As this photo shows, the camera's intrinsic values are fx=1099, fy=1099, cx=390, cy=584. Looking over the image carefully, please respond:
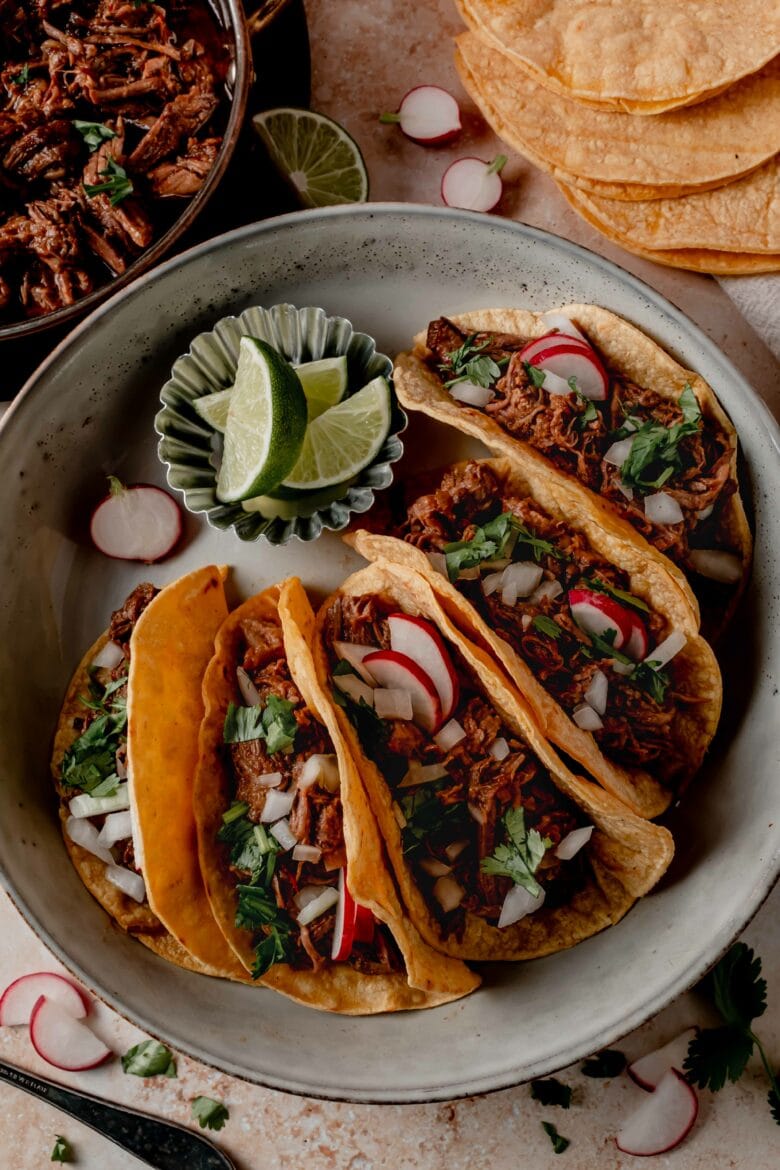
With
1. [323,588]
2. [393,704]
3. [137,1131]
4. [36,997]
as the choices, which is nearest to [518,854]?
[393,704]

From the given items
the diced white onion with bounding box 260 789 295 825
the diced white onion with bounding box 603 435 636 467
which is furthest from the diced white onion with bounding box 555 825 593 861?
the diced white onion with bounding box 603 435 636 467

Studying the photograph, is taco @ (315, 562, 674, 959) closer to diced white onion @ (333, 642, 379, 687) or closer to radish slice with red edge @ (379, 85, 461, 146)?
diced white onion @ (333, 642, 379, 687)

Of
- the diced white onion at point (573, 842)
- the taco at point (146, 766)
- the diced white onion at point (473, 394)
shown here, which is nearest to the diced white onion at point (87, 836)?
the taco at point (146, 766)

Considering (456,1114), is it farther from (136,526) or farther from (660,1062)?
(136,526)

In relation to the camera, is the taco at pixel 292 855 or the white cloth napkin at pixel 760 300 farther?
the white cloth napkin at pixel 760 300

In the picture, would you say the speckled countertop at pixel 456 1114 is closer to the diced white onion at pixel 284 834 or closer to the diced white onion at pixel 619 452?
the diced white onion at pixel 619 452

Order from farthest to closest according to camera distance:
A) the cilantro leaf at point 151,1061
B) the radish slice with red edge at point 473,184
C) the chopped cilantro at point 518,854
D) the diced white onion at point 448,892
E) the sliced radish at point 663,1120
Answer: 1. the radish slice with red edge at point 473,184
2. the cilantro leaf at point 151,1061
3. the sliced radish at point 663,1120
4. the diced white onion at point 448,892
5. the chopped cilantro at point 518,854
